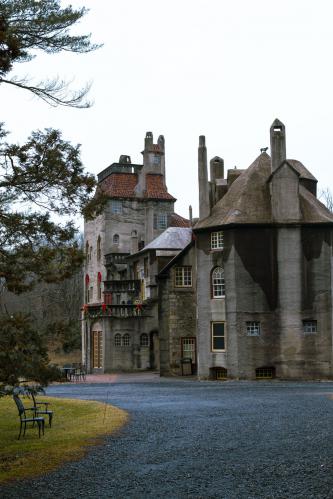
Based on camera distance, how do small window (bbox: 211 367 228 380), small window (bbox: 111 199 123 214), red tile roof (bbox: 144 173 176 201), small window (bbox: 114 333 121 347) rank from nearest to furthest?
1. small window (bbox: 211 367 228 380)
2. small window (bbox: 114 333 121 347)
3. small window (bbox: 111 199 123 214)
4. red tile roof (bbox: 144 173 176 201)

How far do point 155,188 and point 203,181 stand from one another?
25.1 m

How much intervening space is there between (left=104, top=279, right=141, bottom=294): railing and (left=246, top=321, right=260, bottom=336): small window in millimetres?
19063

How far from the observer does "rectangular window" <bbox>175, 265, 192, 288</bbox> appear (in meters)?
43.6

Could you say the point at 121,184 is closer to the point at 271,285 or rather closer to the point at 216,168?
the point at 216,168

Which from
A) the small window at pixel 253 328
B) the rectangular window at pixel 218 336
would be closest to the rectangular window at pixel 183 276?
the rectangular window at pixel 218 336

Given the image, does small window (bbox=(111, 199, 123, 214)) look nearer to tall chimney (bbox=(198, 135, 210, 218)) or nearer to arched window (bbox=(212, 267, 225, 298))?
tall chimney (bbox=(198, 135, 210, 218))

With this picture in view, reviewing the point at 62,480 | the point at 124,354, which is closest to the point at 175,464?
the point at 62,480

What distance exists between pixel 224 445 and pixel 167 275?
28.4 meters

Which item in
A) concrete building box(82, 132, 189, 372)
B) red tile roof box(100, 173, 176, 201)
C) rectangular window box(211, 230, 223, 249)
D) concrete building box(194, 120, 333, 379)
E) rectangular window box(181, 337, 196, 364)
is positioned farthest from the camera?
red tile roof box(100, 173, 176, 201)

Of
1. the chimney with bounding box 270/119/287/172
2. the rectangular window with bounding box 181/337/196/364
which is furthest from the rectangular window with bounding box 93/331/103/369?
the chimney with bounding box 270/119/287/172

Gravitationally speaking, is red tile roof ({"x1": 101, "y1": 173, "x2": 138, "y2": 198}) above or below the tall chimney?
above

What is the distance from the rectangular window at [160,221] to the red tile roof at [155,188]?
1603mm

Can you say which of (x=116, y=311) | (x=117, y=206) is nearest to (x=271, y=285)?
(x=116, y=311)

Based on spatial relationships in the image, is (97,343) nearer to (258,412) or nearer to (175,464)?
(258,412)
